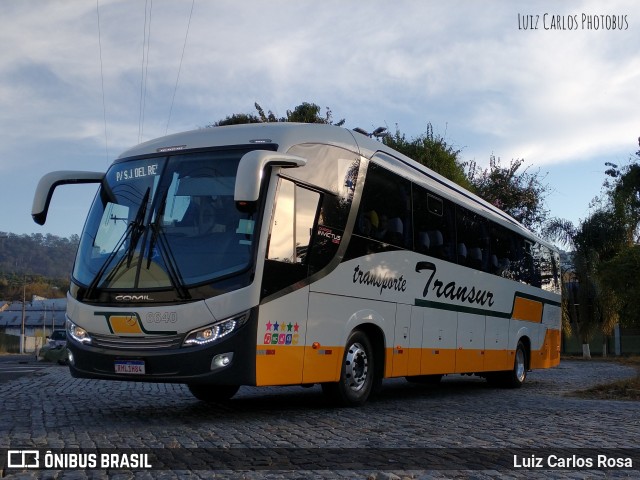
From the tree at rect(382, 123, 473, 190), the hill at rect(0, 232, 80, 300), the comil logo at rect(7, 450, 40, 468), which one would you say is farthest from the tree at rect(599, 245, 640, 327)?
the hill at rect(0, 232, 80, 300)

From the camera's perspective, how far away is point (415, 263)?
1237cm

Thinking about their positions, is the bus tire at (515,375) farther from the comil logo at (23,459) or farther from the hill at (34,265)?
the hill at (34,265)

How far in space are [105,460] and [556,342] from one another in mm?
16690

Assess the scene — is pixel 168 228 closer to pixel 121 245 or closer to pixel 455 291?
pixel 121 245

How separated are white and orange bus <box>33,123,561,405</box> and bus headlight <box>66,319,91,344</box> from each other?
24 mm

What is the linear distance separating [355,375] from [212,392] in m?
2.24

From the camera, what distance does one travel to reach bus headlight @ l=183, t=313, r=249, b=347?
8523mm

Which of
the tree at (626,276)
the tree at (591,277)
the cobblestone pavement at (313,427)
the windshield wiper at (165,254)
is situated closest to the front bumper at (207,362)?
the cobblestone pavement at (313,427)

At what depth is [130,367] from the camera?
8773 mm

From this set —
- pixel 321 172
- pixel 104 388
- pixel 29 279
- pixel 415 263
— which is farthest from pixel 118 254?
pixel 29 279

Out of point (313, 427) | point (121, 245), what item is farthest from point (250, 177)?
point (313, 427)

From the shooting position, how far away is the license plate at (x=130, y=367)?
8702 millimetres

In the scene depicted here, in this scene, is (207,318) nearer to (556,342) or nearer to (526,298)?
(526,298)

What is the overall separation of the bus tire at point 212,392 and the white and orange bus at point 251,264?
0.03m
